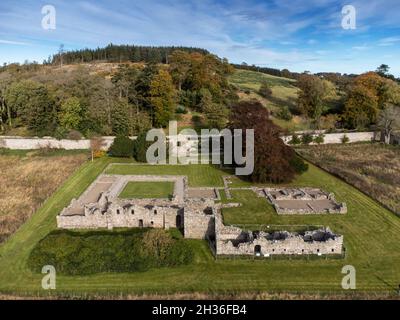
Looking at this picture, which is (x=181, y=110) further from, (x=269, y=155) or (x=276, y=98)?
(x=269, y=155)

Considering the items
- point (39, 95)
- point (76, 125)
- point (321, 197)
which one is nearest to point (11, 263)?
point (321, 197)

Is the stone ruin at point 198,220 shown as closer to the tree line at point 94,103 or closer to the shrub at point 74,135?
the shrub at point 74,135

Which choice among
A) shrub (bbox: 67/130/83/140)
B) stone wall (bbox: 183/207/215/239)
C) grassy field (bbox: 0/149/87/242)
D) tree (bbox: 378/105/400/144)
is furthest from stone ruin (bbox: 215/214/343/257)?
tree (bbox: 378/105/400/144)

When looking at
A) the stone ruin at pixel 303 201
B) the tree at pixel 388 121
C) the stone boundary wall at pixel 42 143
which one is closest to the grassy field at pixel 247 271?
the stone ruin at pixel 303 201

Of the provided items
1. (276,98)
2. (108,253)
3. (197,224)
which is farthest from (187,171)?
(276,98)

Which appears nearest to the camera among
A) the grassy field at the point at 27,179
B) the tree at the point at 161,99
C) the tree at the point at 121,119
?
the grassy field at the point at 27,179
